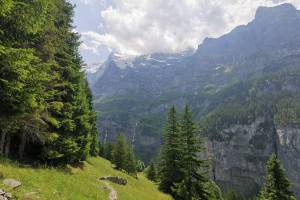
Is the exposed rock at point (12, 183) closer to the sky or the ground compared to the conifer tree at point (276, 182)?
closer to the sky

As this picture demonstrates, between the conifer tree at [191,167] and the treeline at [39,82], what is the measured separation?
11981mm

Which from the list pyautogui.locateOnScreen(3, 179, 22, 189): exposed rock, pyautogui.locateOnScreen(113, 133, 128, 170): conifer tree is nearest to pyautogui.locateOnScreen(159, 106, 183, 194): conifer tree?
pyautogui.locateOnScreen(113, 133, 128, 170): conifer tree

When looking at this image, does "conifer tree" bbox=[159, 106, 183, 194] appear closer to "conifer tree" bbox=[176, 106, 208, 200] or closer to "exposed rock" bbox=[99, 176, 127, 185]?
"conifer tree" bbox=[176, 106, 208, 200]

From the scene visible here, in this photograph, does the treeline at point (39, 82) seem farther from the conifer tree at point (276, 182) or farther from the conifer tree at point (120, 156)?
the conifer tree at point (120, 156)

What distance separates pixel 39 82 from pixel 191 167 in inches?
951

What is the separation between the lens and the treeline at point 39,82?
1711cm

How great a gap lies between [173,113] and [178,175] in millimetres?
8524

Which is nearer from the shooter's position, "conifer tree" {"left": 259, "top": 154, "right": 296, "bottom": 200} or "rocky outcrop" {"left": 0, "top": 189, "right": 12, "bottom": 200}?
"rocky outcrop" {"left": 0, "top": 189, "right": 12, "bottom": 200}

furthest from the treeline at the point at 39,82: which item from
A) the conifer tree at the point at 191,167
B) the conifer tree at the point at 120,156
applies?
the conifer tree at the point at 120,156

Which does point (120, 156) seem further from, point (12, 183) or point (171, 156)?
point (12, 183)

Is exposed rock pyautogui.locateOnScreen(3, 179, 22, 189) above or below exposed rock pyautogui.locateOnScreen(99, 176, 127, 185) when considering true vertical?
above

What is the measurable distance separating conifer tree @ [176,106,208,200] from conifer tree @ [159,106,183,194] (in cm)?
243

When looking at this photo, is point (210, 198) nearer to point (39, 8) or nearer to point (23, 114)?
point (23, 114)

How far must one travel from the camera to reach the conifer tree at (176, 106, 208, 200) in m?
38.4
